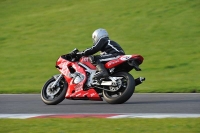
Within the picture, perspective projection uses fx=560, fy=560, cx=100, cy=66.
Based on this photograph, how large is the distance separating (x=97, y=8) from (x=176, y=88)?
1568 centimetres

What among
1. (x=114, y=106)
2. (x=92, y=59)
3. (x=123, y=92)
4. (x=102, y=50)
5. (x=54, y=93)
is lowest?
(x=114, y=106)

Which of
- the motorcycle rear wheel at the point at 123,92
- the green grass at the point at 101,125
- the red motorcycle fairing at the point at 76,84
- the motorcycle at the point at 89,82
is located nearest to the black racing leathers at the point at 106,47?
the motorcycle at the point at 89,82

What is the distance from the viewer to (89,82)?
1137 centimetres

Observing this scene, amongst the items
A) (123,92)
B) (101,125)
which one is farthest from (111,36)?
(101,125)

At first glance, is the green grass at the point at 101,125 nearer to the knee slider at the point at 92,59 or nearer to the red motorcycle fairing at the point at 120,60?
the red motorcycle fairing at the point at 120,60

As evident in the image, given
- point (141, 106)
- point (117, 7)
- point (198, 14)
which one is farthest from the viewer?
point (117, 7)

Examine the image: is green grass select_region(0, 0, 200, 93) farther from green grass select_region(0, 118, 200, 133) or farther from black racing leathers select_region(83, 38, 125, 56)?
green grass select_region(0, 118, 200, 133)

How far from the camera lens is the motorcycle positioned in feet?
35.4

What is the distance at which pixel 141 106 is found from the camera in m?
10.6

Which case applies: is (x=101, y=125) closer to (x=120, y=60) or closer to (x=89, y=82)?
(x=120, y=60)

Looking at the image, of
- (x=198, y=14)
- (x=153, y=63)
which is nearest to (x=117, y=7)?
(x=198, y=14)

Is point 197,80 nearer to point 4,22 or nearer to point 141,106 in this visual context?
point 141,106

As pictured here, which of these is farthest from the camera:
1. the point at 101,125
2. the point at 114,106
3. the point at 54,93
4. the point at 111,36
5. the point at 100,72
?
the point at 111,36

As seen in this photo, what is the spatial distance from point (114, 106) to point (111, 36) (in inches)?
560
